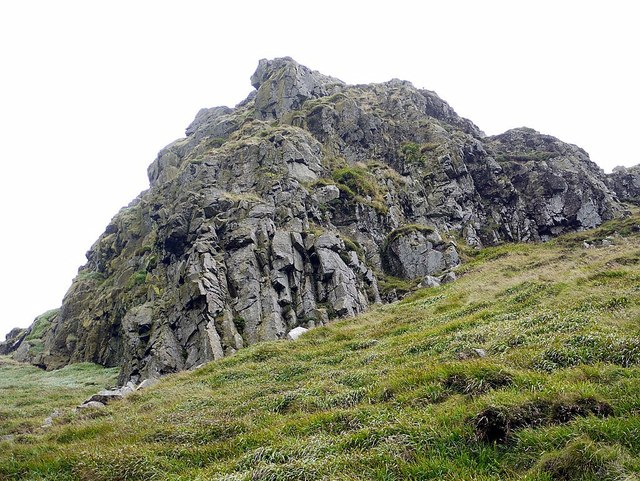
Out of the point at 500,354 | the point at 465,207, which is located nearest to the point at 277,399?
the point at 500,354

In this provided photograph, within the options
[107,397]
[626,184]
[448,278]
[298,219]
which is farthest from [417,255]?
[626,184]

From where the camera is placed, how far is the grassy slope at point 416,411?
23.6 ft

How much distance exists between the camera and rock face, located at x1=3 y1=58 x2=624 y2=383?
40312mm

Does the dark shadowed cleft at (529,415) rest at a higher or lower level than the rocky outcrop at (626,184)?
lower

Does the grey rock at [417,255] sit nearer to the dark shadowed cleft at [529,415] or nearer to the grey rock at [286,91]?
the dark shadowed cleft at [529,415]

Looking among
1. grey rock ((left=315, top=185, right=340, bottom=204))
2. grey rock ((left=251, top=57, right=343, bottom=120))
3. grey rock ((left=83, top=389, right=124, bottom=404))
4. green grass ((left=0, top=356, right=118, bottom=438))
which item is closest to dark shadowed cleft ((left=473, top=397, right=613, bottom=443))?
green grass ((left=0, top=356, right=118, bottom=438))

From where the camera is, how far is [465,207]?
6475 cm

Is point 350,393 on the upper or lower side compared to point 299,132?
lower

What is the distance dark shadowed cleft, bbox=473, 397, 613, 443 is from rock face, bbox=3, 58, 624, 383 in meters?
29.3

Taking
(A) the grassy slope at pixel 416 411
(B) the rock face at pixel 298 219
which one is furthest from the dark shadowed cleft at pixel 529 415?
(B) the rock face at pixel 298 219

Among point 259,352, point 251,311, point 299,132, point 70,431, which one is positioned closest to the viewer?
point 70,431

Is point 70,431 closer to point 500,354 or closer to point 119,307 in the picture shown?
point 500,354

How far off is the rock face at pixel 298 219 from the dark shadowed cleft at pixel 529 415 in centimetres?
2934

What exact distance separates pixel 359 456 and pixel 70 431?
12871 mm
